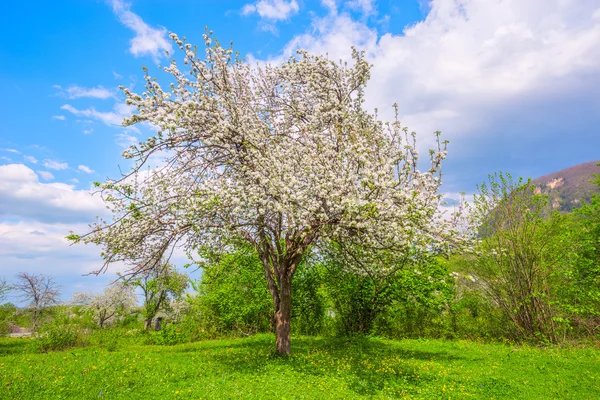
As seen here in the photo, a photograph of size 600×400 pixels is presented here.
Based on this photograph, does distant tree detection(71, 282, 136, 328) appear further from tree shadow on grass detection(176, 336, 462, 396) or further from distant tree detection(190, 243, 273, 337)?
tree shadow on grass detection(176, 336, 462, 396)

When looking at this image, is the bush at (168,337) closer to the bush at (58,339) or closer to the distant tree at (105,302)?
the bush at (58,339)

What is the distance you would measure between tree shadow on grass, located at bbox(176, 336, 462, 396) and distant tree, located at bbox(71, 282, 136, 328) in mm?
29893

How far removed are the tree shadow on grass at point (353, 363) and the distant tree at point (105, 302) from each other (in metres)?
29.9

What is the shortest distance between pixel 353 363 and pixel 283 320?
322 cm

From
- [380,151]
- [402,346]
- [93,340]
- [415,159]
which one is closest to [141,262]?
[380,151]

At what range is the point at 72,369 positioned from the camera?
40.5ft

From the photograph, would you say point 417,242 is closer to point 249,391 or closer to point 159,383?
point 249,391

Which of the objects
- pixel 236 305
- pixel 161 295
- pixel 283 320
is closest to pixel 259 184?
pixel 283 320

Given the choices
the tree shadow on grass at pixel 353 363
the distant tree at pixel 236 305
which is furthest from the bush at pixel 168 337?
the tree shadow on grass at pixel 353 363

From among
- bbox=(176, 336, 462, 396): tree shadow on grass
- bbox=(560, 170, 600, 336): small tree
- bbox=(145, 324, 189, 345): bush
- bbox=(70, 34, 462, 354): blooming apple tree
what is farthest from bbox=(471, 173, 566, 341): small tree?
bbox=(145, 324, 189, 345): bush

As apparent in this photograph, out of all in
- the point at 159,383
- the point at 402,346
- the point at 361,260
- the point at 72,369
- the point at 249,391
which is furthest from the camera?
the point at 402,346

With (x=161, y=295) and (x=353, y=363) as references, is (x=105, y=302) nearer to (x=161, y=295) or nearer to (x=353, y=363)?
(x=161, y=295)

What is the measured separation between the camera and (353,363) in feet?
44.3

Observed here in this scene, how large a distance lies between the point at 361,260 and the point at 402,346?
768 cm
